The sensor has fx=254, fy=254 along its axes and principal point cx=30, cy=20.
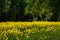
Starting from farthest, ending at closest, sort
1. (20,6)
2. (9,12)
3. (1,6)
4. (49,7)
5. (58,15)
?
(20,6) → (58,15) → (49,7) → (9,12) → (1,6)

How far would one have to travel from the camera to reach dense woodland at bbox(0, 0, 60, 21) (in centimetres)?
5070

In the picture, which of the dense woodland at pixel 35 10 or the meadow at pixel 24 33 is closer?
the meadow at pixel 24 33

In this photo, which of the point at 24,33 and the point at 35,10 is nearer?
the point at 24,33

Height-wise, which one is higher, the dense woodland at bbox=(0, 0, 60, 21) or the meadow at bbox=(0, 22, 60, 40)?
the meadow at bbox=(0, 22, 60, 40)

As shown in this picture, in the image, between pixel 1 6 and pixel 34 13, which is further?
pixel 34 13

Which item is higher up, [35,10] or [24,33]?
[24,33]

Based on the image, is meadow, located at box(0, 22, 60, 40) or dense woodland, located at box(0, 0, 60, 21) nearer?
meadow, located at box(0, 22, 60, 40)

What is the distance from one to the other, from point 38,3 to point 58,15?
18.0 feet

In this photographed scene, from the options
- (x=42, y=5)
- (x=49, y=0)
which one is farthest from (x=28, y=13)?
(x=49, y=0)

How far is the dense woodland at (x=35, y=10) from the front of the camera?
50.7 metres

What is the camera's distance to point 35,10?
6094 cm

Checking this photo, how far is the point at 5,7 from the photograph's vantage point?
158ft

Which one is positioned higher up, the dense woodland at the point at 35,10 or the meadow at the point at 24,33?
the meadow at the point at 24,33

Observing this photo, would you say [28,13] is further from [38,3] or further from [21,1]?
[21,1]
